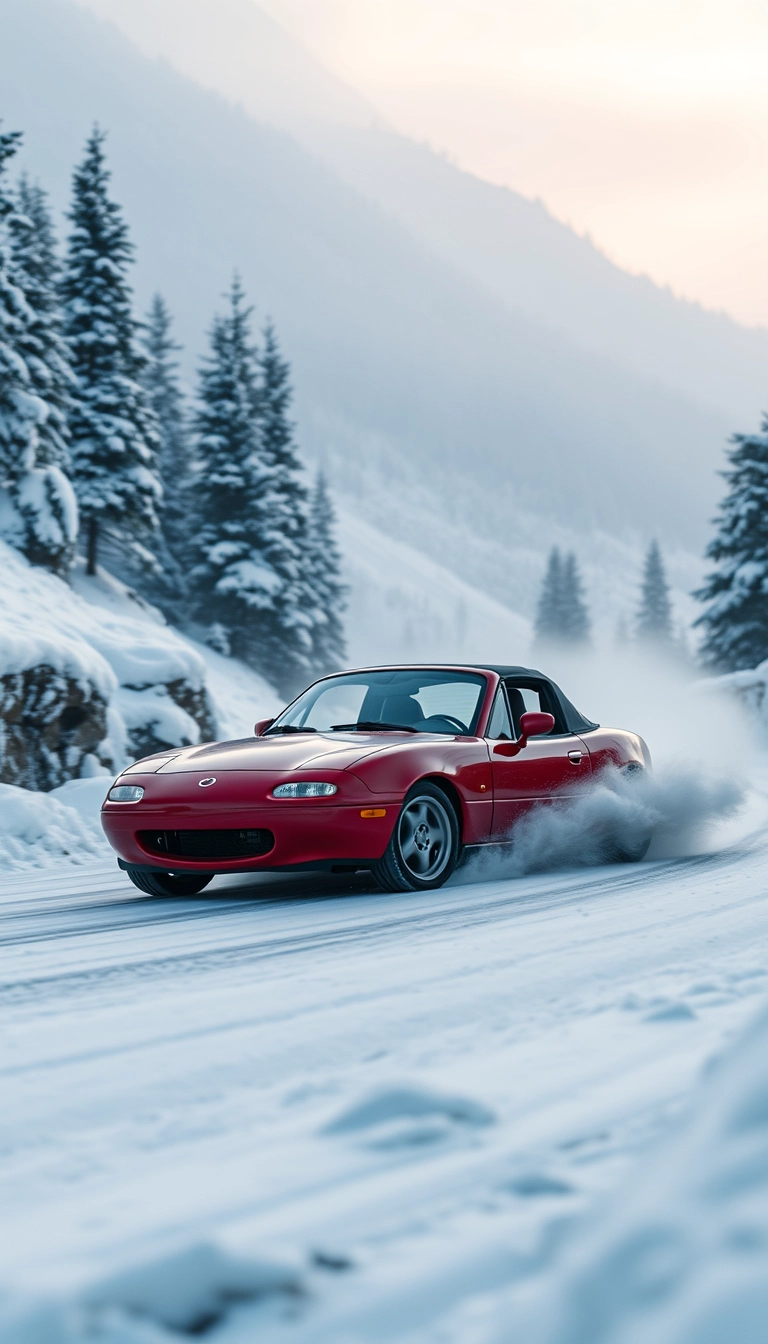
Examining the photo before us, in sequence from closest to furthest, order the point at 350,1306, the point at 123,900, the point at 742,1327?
the point at 742,1327
the point at 350,1306
the point at 123,900

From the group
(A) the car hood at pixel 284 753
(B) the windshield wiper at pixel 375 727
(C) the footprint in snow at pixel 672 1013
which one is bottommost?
(C) the footprint in snow at pixel 672 1013

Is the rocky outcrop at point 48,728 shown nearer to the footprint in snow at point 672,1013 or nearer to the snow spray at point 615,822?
the snow spray at point 615,822

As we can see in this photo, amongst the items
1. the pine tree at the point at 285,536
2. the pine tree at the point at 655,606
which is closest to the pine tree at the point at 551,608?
the pine tree at the point at 655,606

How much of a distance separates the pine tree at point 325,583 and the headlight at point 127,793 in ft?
130

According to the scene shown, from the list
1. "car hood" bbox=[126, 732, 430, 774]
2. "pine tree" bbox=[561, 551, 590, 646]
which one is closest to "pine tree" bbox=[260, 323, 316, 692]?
"pine tree" bbox=[561, 551, 590, 646]

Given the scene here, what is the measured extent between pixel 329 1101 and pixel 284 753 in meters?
4.34

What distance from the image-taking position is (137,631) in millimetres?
20109

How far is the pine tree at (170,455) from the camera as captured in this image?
4676cm

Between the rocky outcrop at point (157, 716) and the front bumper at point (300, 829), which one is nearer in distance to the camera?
the front bumper at point (300, 829)

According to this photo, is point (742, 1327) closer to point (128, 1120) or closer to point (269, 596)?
point (128, 1120)

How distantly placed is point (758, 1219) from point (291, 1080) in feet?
4.95

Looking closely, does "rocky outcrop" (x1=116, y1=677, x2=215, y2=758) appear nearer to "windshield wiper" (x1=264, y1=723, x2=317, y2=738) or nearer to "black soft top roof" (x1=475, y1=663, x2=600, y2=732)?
"windshield wiper" (x1=264, y1=723, x2=317, y2=738)

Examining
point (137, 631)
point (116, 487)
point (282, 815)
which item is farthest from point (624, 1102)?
point (116, 487)

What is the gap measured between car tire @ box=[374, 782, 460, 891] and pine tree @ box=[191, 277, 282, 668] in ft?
117
